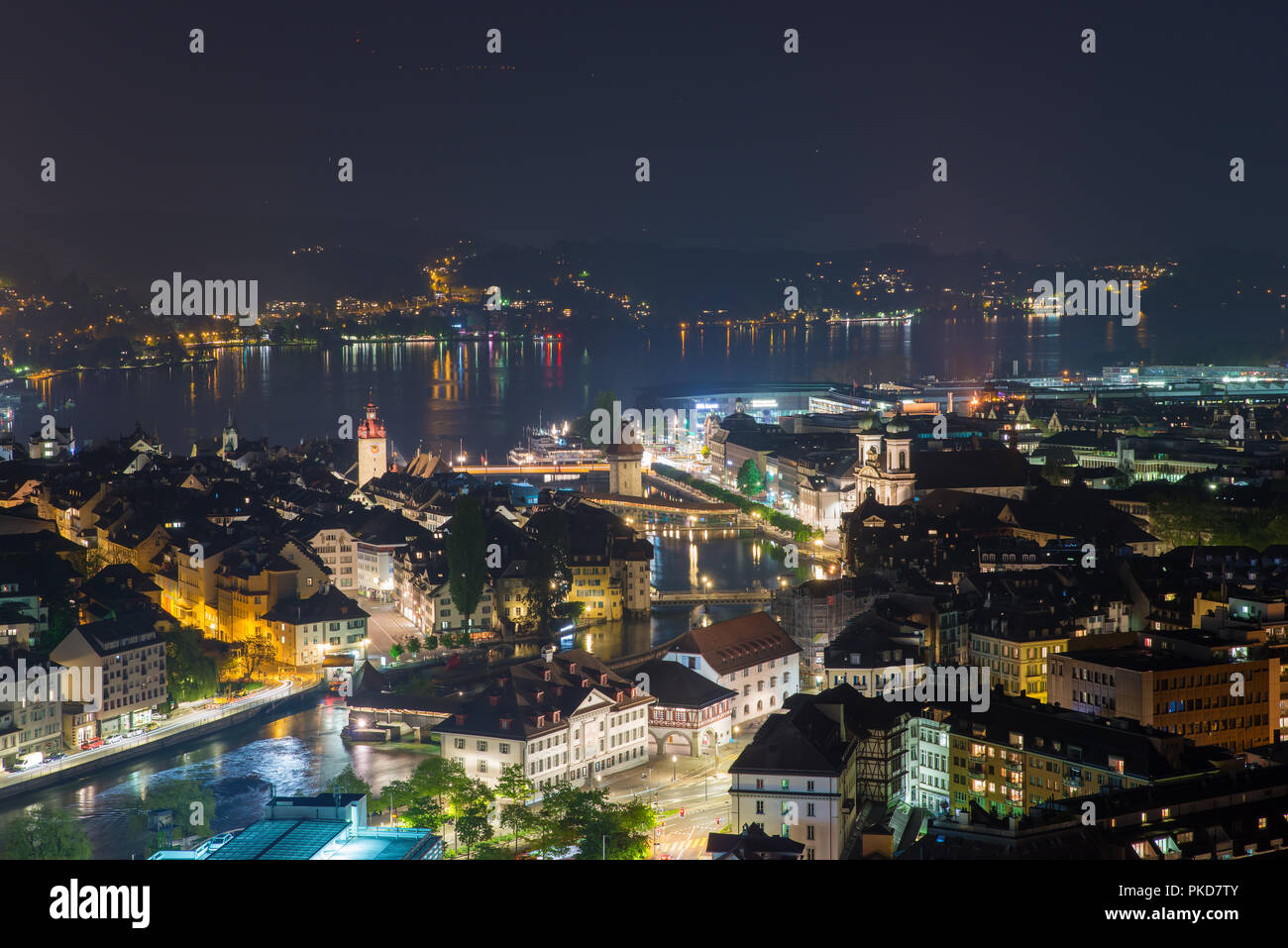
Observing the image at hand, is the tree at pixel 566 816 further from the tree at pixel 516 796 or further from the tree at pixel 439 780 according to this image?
the tree at pixel 439 780

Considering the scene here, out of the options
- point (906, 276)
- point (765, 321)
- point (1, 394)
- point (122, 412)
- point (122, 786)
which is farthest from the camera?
point (906, 276)

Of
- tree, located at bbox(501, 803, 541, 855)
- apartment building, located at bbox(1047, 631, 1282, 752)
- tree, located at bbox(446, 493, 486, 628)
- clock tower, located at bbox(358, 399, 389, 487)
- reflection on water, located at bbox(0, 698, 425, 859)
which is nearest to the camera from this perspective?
tree, located at bbox(501, 803, 541, 855)

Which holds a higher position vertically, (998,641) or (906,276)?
(906,276)

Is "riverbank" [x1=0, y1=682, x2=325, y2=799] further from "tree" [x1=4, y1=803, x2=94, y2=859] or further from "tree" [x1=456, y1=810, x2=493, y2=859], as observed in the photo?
"tree" [x1=456, y1=810, x2=493, y2=859]

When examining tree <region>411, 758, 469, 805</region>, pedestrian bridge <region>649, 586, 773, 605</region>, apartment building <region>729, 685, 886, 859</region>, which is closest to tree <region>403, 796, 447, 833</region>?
tree <region>411, 758, 469, 805</region>

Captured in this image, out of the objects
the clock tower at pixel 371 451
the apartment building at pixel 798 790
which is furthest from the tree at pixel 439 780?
the clock tower at pixel 371 451
